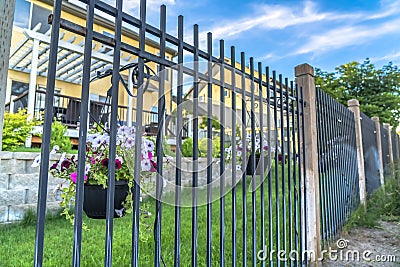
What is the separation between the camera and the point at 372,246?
9.65 feet

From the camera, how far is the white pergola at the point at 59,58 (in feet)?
18.6

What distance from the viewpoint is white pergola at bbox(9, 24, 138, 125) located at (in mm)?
5656

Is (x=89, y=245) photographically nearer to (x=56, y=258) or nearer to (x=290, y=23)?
(x=56, y=258)

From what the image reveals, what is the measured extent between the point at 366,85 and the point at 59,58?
11529mm

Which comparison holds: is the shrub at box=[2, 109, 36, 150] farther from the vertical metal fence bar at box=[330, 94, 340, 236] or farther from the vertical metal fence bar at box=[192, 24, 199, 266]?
the vertical metal fence bar at box=[330, 94, 340, 236]

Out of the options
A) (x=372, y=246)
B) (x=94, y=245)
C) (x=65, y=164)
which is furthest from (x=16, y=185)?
(x=372, y=246)

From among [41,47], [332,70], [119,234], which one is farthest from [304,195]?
[332,70]

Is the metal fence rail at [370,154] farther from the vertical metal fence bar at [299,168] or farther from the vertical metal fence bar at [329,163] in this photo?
the vertical metal fence bar at [299,168]

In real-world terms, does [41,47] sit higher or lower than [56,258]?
higher

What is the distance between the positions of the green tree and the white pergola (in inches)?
338

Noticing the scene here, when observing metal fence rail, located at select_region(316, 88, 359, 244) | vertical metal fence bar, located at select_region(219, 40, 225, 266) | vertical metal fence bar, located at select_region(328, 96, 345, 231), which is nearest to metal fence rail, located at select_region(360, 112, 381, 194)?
metal fence rail, located at select_region(316, 88, 359, 244)

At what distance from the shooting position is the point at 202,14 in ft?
19.5

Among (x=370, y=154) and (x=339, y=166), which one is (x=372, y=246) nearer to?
(x=339, y=166)

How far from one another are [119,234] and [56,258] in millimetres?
766
